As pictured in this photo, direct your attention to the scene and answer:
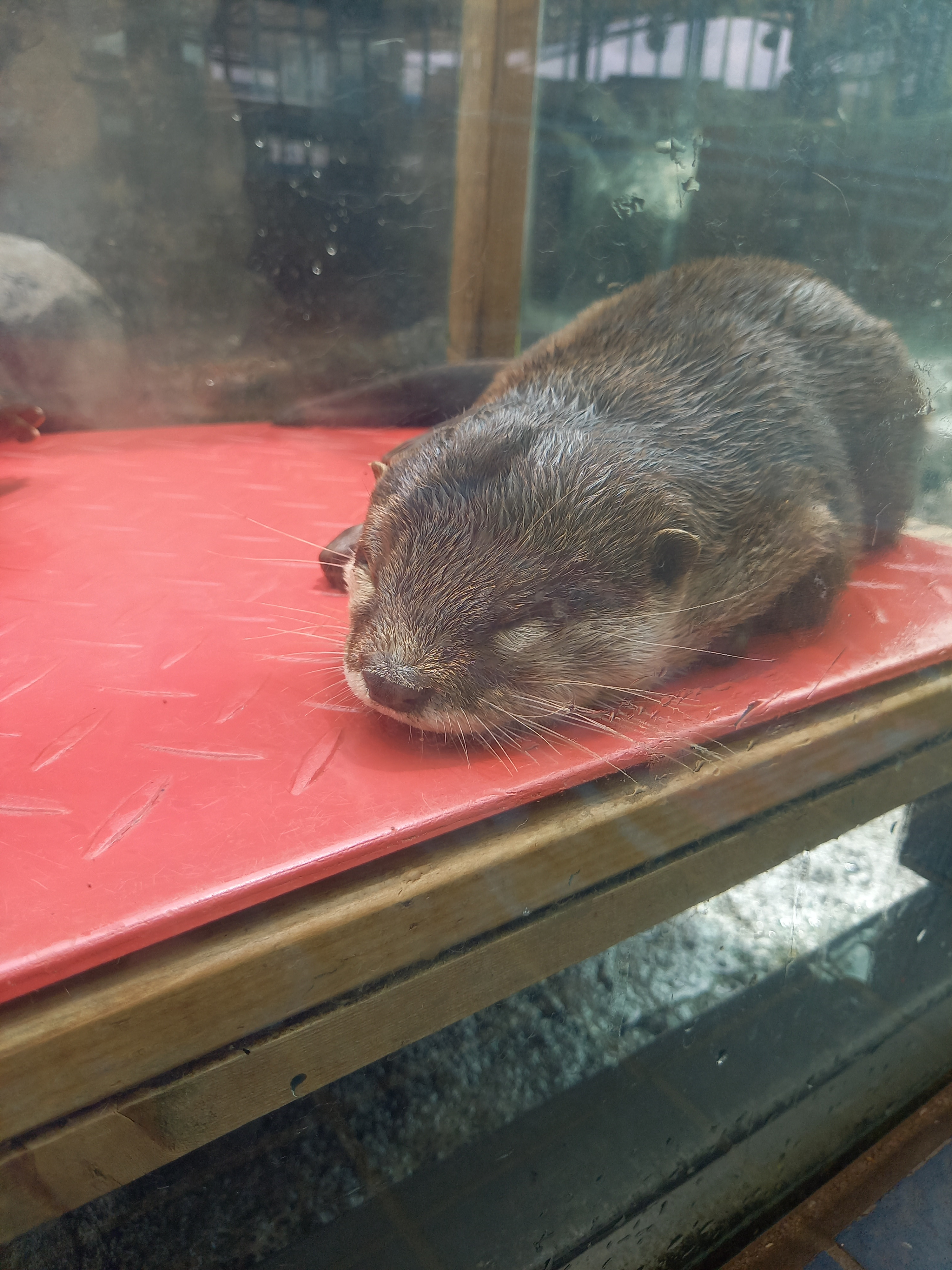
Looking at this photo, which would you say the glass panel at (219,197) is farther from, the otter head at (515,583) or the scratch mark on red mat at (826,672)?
the scratch mark on red mat at (826,672)

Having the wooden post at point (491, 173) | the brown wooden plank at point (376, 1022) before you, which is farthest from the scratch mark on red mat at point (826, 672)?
the wooden post at point (491, 173)

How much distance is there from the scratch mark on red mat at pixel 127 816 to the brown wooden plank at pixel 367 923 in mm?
156

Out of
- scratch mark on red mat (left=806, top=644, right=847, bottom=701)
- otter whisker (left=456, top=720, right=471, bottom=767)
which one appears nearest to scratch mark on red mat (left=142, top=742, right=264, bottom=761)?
otter whisker (left=456, top=720, right=471, bottom=767)

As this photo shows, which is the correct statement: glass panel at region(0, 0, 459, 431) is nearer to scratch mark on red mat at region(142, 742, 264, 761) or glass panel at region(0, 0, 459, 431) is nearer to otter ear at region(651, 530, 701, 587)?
otter ear at region(651, 530, 701, 587)

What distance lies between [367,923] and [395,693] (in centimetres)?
30

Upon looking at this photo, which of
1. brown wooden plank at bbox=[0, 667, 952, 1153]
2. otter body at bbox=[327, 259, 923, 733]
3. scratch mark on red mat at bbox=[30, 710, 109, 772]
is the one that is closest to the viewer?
brown wooden plank at bbox=[0, 667, 952, 1153]

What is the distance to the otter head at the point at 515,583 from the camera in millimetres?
1061

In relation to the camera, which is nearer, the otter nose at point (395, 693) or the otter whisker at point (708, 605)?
the otter nose at point (395, 693)

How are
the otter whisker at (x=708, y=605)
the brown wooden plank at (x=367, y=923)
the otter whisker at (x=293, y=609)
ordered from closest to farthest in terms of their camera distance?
the brown wooden plank at (x=367, y=923)
the otter whisker at (x=708, y=605)
the otter whisker at (x=293, y=609)

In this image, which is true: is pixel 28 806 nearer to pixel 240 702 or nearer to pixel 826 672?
pixel 240 702

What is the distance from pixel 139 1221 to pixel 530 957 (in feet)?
1.63

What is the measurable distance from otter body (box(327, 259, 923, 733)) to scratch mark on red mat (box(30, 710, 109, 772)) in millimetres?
350

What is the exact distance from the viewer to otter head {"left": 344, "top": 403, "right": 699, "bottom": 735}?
3.48 feet

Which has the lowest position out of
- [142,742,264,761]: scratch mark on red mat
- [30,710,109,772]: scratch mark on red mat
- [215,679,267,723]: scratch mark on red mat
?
[30,710,109,772]: scratch mark on red mat
